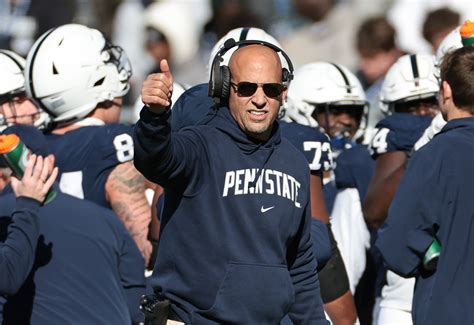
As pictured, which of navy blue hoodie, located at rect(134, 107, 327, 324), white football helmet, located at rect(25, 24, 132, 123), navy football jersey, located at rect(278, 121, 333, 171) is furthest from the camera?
white football helmet, located at rect(25, 24, 132, 123)

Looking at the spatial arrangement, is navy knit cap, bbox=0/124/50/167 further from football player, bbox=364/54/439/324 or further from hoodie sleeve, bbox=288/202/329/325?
football player, bbox=364/54/439/324

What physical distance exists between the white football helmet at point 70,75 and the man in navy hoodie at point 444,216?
208cm

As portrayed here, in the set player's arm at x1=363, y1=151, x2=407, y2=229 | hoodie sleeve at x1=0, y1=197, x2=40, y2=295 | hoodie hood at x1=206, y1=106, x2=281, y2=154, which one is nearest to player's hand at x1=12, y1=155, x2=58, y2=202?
hoodie sleeve at x1=0, y1=197, x2=40, y2=295

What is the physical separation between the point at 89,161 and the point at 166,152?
2215 millimetres

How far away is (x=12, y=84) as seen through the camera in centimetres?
743

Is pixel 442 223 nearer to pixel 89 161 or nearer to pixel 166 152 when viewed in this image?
pixel 166 152

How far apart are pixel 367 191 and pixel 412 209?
65.4 inches

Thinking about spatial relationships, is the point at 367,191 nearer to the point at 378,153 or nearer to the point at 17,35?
the point at 378,153

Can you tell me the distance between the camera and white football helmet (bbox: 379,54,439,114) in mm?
7586

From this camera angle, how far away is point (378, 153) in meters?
7.17

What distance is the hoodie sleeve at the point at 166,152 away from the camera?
4453mm

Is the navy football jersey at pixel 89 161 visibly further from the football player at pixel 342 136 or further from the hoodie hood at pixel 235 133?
the hoodie hood at pixel 235 133

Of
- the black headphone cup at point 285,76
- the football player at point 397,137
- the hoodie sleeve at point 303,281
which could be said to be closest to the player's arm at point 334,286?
the football player at point 397,137

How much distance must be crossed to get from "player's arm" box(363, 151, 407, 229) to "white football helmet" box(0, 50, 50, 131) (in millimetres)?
1896
